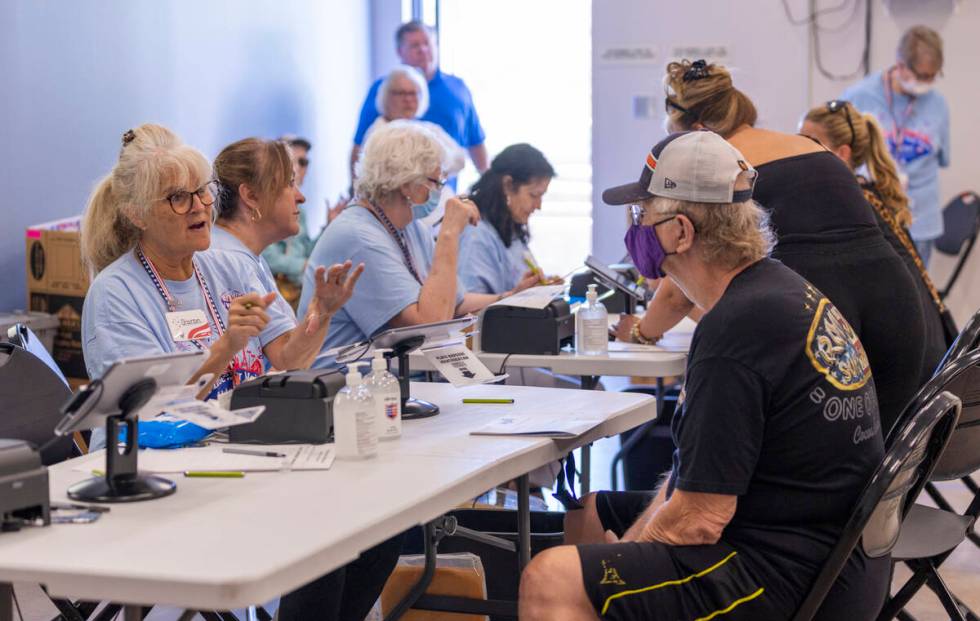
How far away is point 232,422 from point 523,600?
55cm

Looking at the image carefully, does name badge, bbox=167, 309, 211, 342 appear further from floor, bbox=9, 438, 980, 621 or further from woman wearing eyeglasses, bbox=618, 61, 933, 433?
woman wearing eyeglasses, bbox=618, 61, 933, 433

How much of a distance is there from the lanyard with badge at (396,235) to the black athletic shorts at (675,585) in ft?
5.86

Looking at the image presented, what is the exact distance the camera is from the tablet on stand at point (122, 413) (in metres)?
1.69

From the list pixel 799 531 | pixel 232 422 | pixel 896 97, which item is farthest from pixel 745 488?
pixel 896 97

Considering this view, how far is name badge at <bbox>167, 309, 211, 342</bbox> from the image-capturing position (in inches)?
96.0

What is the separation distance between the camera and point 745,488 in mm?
1828

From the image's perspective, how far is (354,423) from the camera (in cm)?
198

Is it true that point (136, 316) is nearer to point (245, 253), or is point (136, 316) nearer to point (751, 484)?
point (245, 253)

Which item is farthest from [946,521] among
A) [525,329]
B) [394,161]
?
[394,161]

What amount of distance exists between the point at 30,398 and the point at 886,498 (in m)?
1.75

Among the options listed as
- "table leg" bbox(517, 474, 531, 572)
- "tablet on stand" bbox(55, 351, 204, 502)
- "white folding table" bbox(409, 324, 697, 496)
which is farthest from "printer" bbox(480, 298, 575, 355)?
"tablet on stand" bbox(55, 351, 204, 502)

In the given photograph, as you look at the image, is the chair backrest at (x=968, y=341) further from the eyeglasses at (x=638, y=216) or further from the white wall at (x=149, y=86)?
the white wall at (x=149, y=86)

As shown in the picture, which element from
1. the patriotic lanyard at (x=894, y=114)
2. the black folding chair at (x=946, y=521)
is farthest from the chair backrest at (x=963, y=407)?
the patriotic lanyard at (x=894, y=114)

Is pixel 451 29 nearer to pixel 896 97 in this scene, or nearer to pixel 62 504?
pixel 896 97
